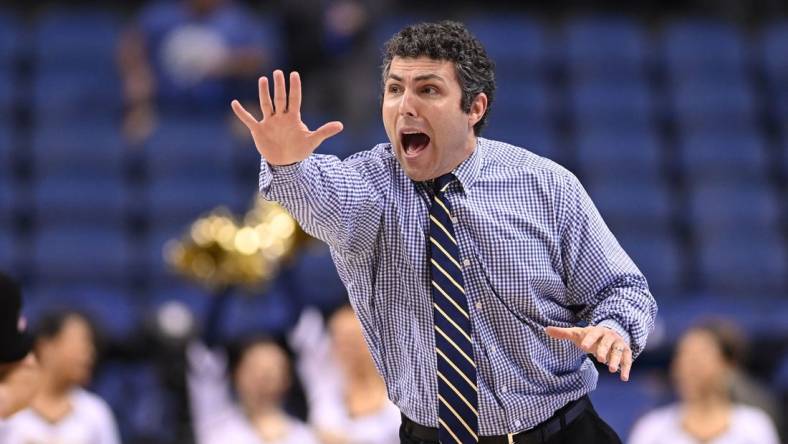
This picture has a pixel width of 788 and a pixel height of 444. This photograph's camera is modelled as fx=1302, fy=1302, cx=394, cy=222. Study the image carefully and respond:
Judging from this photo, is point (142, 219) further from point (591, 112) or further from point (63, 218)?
point (591, 112)

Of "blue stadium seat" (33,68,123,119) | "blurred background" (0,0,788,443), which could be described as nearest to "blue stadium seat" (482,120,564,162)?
"blurred background" (0,0,788,443)

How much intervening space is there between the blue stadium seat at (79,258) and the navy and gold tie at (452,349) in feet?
15.7

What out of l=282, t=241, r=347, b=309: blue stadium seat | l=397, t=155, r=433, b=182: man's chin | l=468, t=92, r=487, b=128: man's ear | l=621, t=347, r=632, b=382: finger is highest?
l=468, t=92, r=487, b=128: man's ear

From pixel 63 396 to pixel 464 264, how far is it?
3222 millimetres

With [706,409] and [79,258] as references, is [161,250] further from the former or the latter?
[706,409]

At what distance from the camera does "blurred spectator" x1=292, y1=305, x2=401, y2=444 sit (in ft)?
20.8

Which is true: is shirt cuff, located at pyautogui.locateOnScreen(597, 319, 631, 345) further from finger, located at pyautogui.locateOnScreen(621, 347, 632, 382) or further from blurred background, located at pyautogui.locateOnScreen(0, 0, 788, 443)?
blurred background, located at pyautogui.locateOnScreen(0, 0, 788, 443)

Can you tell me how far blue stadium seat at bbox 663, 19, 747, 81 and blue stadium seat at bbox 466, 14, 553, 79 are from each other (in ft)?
3.08

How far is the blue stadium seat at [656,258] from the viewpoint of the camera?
838 cm

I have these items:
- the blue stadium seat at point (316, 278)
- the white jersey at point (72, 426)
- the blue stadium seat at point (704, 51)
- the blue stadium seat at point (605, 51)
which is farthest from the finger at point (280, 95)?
the blue stadium seat at point (704, 51)

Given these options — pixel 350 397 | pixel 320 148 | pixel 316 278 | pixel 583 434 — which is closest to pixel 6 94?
pixel 320 148

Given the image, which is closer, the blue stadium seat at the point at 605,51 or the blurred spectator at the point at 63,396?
the blurred spectator at the point at 63,396

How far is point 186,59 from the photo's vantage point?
8.51 metres

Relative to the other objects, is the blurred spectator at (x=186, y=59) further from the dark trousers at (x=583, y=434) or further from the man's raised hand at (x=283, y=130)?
the man's raised hand at (x=283, y=130)
